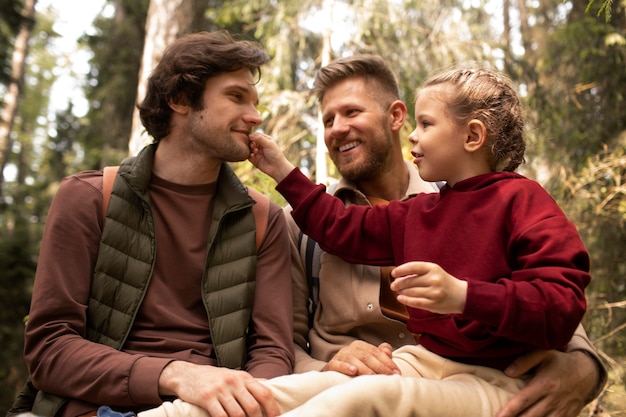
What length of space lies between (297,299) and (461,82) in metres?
1.47

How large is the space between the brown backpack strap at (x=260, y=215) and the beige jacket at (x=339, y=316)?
368 millimetres

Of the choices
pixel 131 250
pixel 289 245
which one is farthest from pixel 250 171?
pixel 131 250

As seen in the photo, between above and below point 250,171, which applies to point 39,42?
above

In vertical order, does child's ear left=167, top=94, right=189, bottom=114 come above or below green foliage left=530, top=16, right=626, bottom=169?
below

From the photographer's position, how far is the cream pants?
2057 millimetres

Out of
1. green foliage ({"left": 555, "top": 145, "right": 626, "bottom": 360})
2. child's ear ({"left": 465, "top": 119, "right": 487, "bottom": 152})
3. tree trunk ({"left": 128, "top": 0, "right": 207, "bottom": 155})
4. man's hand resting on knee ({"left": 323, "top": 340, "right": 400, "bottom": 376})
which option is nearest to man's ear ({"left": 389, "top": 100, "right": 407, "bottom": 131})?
child's ear ({"left": 465, "top": 119, "right": 487, "bottom": 152})

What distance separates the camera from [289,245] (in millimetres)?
3346

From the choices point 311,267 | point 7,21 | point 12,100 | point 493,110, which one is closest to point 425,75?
point 7,21

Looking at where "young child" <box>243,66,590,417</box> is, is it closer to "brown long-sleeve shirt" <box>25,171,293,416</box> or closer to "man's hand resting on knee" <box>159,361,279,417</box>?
"man's hand resting on knee" <box>159,361,279,417</box>

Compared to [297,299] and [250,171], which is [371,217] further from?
→ [250,171]

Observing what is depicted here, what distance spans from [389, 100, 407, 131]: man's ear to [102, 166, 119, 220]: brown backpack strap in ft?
5.64

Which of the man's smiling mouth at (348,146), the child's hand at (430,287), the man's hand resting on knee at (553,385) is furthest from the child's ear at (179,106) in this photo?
the man's hand resting on knee at (553,385)

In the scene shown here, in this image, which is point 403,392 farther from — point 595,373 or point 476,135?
point 476,135

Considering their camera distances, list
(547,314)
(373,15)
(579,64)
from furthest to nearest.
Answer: (579,64), (373,15), (547,314)
